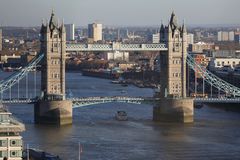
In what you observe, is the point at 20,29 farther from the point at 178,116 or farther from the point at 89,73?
the point at 178,116

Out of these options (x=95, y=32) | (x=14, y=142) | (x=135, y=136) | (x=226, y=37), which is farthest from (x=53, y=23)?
(x=226, y=37)

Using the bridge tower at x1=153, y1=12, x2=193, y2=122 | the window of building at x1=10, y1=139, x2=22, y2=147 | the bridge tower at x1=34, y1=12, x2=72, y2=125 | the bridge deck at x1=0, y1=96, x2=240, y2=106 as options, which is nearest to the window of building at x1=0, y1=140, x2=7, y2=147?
the window of building at x1=10, y1=139, x2=22, y2=147

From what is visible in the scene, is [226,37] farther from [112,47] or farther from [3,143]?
[3,143]

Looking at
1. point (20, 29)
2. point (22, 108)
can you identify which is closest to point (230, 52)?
point (22, 108)

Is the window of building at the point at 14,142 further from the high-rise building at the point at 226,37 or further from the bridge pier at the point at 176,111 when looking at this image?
the high-rise building at the point at 226,37

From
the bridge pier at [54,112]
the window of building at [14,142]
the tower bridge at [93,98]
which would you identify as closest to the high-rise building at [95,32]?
the tower bridge at [93,98]

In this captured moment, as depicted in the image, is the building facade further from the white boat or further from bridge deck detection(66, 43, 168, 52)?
the white boat
